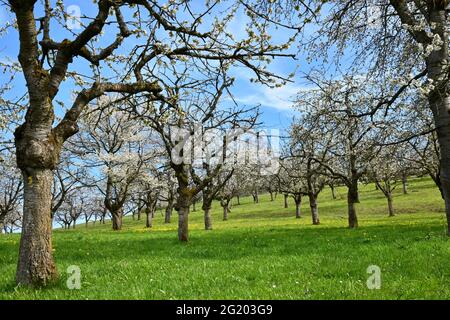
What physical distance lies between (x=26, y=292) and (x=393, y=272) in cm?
712

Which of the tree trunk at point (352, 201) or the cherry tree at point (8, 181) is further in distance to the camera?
the cherry tree at point (8, 181)

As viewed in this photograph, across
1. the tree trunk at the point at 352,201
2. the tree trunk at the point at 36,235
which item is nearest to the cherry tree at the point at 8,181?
the tree trunk at the point at 352,201

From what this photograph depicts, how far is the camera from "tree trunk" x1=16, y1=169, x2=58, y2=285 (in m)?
7.74

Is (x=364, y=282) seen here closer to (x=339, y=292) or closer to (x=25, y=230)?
(x=339, y=292)

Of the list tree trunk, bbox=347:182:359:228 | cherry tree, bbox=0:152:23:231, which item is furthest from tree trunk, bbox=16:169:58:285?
cherry tree, bbox=0:152:23:231

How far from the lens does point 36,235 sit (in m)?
7.85

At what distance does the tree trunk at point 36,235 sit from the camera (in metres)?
7.74

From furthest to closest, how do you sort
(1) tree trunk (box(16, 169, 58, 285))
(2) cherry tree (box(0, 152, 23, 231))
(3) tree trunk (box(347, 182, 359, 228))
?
1. (2) cherry tree (box(0, 152, 23, 231))
2. (3) tree trunk (box(347, 182, 359, 228))
3. (1) tree trunk (box(16, 169, 58, 285))

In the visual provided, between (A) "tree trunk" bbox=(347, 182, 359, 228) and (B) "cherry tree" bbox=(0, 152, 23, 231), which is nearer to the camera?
(A) "tree trunk" bbox=(347, 182, 359, 228)

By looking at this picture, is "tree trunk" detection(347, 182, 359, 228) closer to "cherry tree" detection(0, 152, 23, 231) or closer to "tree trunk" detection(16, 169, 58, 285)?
"tree trunk" detection(16, 169, 58, 285)

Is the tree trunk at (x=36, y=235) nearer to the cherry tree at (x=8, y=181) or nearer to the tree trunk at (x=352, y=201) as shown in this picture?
the tree trunk at (x=352, y=201)

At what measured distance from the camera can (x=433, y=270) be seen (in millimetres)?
8391

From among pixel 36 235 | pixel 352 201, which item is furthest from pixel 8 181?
pixel 36 235

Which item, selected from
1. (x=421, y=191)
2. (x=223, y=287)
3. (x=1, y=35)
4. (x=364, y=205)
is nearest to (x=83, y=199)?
(x=364, y=205)
